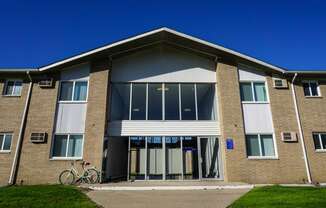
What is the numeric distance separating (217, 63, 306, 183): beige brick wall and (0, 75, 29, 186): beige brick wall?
10663mm

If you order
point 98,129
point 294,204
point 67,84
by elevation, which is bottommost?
point 294,204

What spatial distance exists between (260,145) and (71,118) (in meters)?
10.1

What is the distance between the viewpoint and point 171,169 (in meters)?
12.7

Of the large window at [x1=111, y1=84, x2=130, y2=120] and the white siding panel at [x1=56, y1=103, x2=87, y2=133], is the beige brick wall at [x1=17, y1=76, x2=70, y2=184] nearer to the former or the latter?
the white siding panel at [x1=56, y1=103, x2=87, y2=133]

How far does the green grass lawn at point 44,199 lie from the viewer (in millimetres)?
7062

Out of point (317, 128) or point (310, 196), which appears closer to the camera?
point (310, 196)

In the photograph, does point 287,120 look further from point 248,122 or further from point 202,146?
point 202,146

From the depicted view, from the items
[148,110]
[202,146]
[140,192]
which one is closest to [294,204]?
[140,192]

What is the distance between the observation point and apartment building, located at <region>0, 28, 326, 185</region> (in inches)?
478

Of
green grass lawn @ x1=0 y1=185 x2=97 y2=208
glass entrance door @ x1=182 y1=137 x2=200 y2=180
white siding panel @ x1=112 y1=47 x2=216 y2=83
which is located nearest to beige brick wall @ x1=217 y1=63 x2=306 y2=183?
white siding panel @ x1=112 y1=47 x2=216 y2=83

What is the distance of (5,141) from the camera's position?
12.2 metres

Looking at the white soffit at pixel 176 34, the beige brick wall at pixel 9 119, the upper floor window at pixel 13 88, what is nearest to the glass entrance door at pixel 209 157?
the white soffit at pixel 176 34

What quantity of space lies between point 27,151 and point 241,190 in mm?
10276

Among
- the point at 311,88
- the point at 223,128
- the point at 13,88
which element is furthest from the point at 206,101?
the point at 13,88
